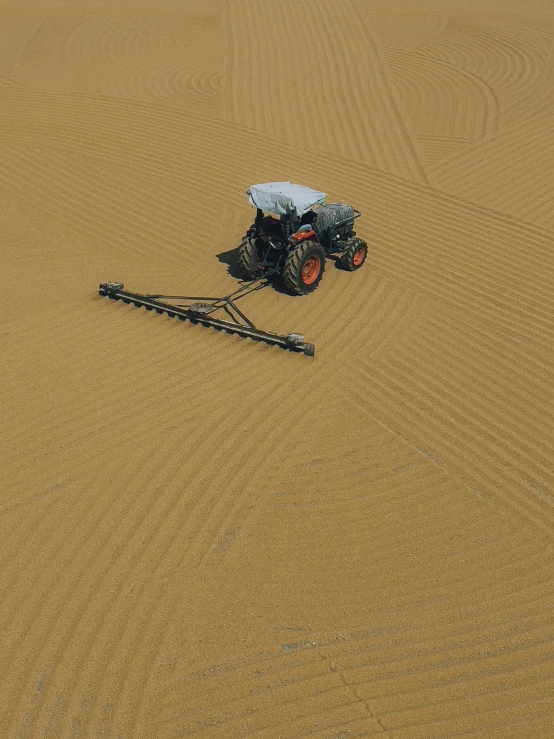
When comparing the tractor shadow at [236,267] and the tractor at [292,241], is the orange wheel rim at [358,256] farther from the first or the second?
the tractor shadow at [236,267]

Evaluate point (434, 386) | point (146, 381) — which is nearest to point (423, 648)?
point (434, 386)

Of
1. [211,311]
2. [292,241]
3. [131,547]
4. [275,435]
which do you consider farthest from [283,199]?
[131,547]

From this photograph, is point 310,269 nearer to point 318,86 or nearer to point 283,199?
point 283,199

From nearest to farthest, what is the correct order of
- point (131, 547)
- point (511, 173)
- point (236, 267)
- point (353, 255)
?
1. point (131, 547)
2. point (353, 255)
3. point (236, 267)
4. point (511, 173)

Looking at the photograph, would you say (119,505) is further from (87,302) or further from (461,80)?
(461,80)

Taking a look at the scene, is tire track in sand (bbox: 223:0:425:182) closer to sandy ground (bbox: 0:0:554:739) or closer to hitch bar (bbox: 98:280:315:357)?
sandy ground (bbox: 0:0:554:739)

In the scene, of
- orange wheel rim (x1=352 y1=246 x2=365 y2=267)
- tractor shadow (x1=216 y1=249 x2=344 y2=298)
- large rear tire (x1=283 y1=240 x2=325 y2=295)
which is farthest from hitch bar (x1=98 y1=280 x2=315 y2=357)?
orange wheel rim (x1=352 y1=246 x2=365 y2=267)
